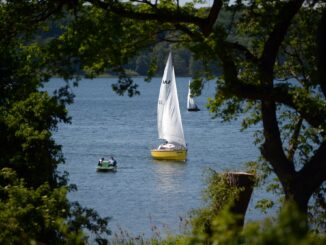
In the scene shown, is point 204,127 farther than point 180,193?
Yes

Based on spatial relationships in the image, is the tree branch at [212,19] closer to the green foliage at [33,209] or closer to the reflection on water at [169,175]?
the green foliage at [33,209]

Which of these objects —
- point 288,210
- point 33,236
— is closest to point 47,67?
point 33,236

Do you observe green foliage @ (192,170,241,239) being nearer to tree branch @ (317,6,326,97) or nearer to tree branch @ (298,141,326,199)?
tree branch @ (298,141,326,199)

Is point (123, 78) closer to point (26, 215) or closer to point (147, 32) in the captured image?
point (147, 32)

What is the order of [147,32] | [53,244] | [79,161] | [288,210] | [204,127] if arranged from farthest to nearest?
1. [204,127]
2. [79,161]
3. [53,244]
4. [147,32]
5. [288,210]

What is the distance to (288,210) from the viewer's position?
17.3ft

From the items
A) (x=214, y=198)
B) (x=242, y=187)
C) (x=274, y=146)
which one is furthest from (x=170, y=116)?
(x=274, y=146)

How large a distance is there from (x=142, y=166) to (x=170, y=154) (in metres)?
4.19

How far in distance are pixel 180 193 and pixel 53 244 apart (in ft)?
116

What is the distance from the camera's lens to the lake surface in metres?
42.9

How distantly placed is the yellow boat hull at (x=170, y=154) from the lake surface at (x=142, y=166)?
2.10 ft

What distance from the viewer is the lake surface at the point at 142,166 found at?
42906 mm

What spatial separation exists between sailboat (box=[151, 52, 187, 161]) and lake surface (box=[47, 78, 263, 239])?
1.11 m

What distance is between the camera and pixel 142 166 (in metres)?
63.1
